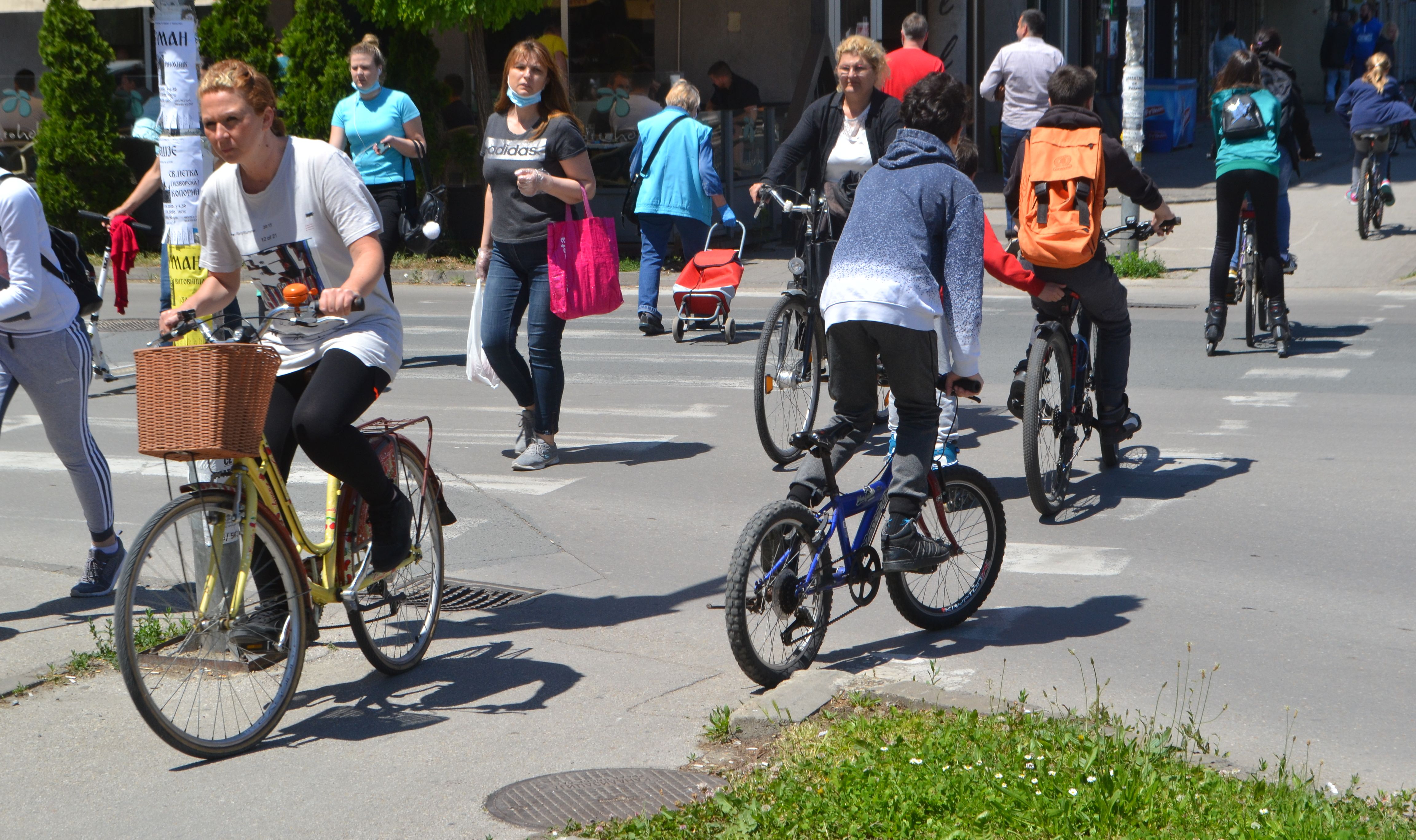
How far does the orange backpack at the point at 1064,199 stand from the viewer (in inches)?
263

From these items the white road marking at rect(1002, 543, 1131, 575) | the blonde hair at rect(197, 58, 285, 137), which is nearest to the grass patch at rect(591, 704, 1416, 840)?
the white road marking at rect(1002, 543, 1131, 575)

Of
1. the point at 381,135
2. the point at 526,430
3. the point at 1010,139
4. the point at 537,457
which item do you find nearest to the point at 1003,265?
the point at 537,457

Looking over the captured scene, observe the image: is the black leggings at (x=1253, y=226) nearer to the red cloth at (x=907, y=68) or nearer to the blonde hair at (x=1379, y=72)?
the red cloth at (x=907, y=68)

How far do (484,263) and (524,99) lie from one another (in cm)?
90

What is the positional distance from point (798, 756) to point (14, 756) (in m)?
2.24

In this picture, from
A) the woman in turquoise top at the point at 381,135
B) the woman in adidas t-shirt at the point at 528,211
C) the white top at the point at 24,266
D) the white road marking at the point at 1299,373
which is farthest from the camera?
the woman in turquoise top at the point at 381,135

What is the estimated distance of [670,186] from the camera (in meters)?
12.5

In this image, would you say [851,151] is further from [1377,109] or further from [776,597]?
[1377,109]

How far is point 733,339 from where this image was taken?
12055mm

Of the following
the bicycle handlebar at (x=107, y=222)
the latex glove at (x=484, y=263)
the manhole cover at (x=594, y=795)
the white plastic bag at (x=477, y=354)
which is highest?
the bicycle handlebar at (x=107, y=222)

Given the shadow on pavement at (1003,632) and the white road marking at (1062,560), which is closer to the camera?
the shadow on pavement at (1003,632)

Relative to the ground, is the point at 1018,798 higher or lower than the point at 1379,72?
lower

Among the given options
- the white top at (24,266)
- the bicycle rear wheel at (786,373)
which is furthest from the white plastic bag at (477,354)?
the white top at (24,266)

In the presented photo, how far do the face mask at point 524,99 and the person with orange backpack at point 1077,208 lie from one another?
94.1 inches
